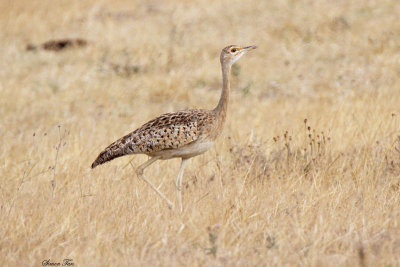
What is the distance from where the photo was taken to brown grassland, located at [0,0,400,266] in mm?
4566

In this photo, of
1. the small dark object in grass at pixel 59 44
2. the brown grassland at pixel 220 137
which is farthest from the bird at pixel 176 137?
the small dark object in grass at pixel 59 44

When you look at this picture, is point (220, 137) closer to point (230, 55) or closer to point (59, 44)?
point (230, 55)

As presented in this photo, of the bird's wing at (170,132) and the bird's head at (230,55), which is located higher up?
the bird's head at (230,55)

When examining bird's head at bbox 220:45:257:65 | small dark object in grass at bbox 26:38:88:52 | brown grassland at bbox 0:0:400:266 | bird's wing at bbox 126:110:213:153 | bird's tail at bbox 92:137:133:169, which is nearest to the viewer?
brown grassland at bbox 0:0:400:266

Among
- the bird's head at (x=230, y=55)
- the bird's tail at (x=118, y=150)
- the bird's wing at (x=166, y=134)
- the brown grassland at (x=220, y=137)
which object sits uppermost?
the bird's head at (x=230, y=55)

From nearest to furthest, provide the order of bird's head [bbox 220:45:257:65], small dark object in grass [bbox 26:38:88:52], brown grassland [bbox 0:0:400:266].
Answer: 1. brown grassland [bbox 0:0:400:266]
2. bird's head [bbox 220:45:257:65]
3. small dark object in grass [bbox 26:38:88:52]

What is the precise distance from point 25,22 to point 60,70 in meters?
4.08

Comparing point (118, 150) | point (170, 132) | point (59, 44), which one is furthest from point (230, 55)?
point (59, 44)

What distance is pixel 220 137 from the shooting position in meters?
7.98

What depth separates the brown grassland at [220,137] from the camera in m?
4.57

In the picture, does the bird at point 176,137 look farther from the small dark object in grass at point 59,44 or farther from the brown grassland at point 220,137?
the small dark object in grass at point 59,44

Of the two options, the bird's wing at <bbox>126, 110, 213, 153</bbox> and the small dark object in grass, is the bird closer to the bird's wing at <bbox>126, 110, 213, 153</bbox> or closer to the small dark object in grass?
the bird's wing at <bbox>126, 110, 213, 153</bbox>

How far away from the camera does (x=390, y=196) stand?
5.62m

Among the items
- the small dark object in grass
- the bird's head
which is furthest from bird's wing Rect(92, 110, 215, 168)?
the small dark object in grass
